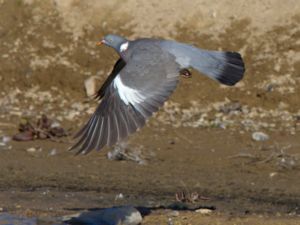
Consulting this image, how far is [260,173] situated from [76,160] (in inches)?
65.2

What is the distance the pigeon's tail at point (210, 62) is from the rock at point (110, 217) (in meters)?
1.21

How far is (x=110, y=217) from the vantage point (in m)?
7.73

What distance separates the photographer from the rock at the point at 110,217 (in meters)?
7.65

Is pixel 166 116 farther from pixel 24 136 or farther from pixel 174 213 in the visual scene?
pixel 174 213

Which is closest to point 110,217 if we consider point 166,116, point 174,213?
point 174,213

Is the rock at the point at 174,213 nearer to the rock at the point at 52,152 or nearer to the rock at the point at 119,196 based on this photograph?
the rock at the point at 119,196

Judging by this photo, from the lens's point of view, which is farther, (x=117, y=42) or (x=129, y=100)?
(x=117, y=42)

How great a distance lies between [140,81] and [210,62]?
0.75 meters

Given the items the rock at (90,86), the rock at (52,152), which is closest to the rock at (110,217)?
the rock at (52,152)

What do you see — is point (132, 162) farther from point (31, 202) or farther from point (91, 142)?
point (91, 142)

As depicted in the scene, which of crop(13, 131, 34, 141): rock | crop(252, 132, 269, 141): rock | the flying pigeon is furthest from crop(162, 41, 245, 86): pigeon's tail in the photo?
crop(13, 131, 34, 141): rock

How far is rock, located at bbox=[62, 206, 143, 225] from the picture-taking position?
7.65 meters

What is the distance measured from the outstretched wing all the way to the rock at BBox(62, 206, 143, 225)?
507 millimetres

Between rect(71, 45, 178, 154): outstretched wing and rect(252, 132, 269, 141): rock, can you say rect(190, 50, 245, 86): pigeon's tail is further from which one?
rect(252, 132, 269, 141): rock
